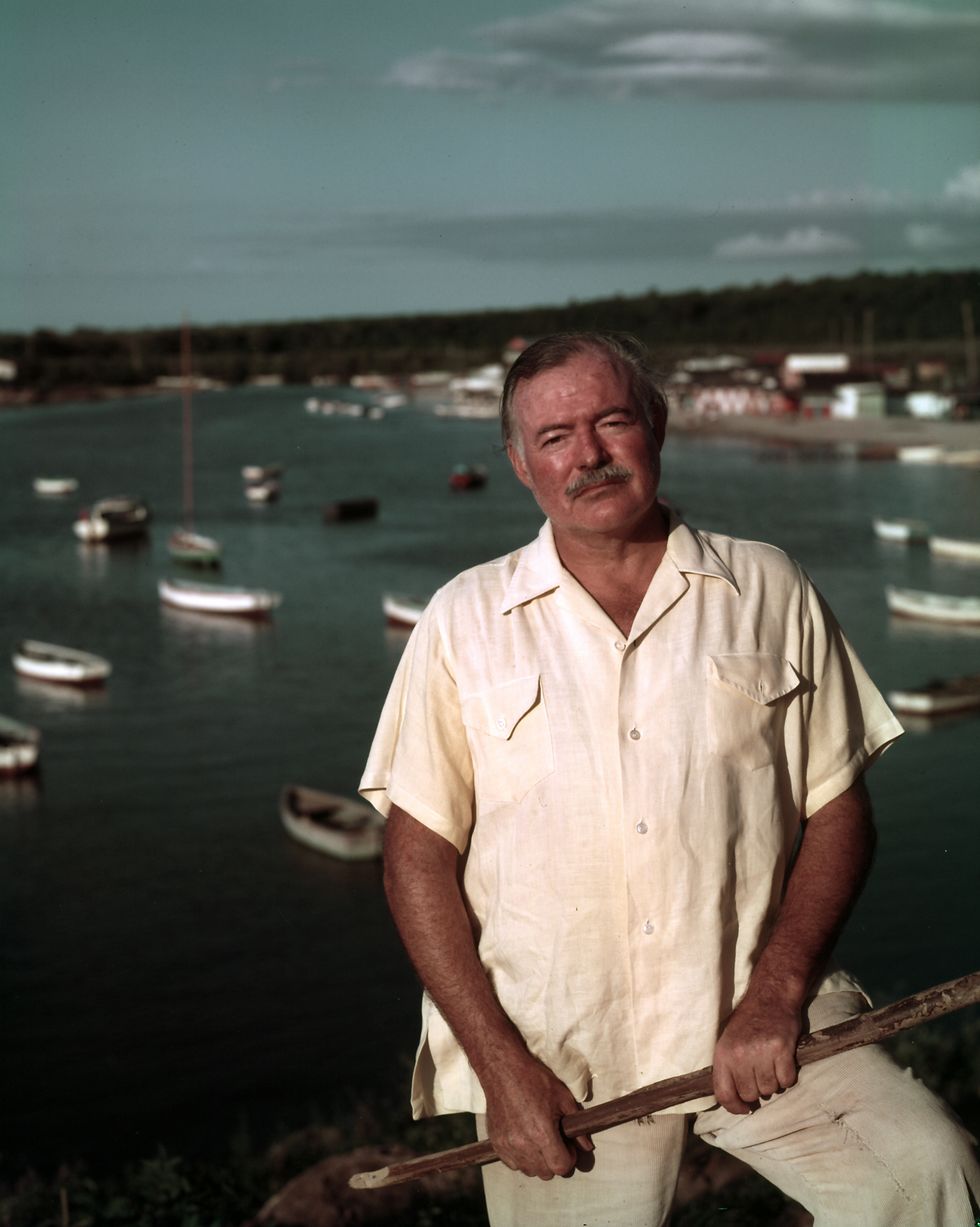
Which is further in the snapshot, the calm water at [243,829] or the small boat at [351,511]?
the small boat at [351,511]

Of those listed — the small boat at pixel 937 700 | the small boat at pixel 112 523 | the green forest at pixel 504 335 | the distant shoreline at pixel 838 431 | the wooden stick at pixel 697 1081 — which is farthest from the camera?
the green forest at pixel 504 335

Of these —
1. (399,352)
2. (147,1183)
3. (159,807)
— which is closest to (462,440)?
(399,352)

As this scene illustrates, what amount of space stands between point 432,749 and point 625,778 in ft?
0.85

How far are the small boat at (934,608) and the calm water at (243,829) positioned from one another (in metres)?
0.60

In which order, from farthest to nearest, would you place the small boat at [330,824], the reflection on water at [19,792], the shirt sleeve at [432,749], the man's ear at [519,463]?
the reflection on water at [19,792] < the small boat at [330,824] < the man's ear at [519,463] < the shirt sleeve at [432,749]

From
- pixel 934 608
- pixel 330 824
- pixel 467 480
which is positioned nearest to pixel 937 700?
pixel 934 608

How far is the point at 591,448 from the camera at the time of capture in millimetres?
1927

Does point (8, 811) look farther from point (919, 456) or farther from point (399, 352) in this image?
point (399, 352)

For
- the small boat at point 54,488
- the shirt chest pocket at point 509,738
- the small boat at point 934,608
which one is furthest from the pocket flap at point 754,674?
the small boat at point 54,488

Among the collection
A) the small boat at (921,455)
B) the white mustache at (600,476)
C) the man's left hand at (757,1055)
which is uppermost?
the white mustache at (600,476)

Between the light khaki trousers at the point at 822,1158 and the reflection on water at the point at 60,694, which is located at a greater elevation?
the light khaki trousers at the point at 822,1158

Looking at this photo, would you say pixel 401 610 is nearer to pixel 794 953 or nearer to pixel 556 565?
pixel 556 565

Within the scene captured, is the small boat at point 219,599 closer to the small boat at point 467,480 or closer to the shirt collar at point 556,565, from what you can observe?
the small boat at point 467,480

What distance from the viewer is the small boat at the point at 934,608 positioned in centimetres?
3006
